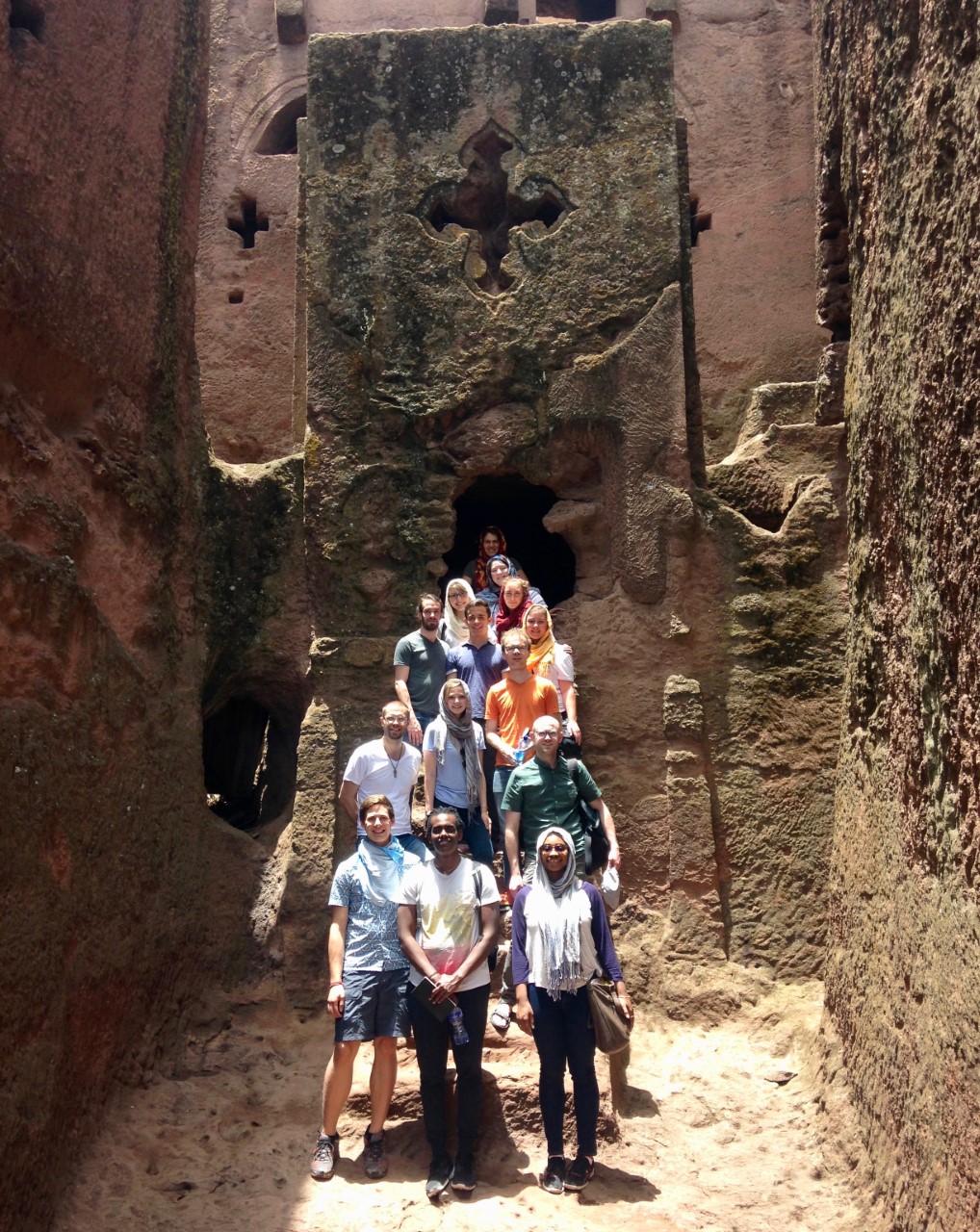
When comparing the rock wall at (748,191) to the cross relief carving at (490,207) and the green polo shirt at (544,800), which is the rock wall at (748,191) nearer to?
the cross relief carving at (490,207)

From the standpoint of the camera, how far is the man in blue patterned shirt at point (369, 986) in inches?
218

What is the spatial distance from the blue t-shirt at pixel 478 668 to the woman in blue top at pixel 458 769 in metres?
0.49

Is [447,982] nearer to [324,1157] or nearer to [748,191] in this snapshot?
[324,1157]

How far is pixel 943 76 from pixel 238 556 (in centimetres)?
469

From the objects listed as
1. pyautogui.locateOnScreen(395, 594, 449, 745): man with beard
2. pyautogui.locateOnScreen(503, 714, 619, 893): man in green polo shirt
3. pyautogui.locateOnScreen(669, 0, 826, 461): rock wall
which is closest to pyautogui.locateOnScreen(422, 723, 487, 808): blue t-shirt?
pyautogui.locateOnScreen(503, 714, 619, 893): man in green polo shirt

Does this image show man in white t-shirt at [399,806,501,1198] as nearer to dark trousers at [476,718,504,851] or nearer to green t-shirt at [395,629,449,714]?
dark trousers at [476,718,504,851]

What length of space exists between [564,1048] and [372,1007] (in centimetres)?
77

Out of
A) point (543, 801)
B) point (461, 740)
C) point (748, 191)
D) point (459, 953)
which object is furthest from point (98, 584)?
point (748, 191)

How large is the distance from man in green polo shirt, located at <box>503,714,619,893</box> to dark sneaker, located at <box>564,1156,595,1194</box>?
1.12 metres

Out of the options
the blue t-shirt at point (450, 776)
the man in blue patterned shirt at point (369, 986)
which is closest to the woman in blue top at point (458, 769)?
the blue t-shirt at point (450, 776)

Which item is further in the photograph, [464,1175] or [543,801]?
[543,801]

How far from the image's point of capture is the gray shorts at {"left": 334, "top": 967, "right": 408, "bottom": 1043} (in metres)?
5.52

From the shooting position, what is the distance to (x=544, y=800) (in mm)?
6008

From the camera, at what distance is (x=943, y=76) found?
14.6 ft
